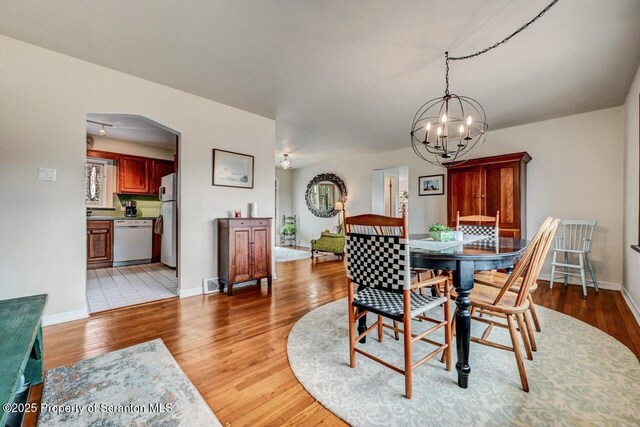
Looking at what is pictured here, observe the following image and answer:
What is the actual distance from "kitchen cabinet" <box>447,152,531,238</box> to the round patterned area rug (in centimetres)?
196

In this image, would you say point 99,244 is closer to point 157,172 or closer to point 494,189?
point 157,172

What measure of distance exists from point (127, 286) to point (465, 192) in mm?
5119

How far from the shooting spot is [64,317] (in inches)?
94.0

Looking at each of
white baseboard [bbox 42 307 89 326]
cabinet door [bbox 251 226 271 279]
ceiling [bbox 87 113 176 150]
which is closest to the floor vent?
cabinet door [bbox 251 226 271 279]

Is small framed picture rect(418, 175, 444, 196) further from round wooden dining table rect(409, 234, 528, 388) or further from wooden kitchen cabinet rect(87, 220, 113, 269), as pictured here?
wooden kitchen cabinet rect(87, 220, 113, 269)

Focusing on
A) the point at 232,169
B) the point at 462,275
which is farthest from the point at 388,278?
the point at 232,169

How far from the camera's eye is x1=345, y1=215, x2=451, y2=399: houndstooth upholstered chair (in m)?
1.42

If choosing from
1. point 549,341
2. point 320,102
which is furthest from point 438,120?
point 549,341

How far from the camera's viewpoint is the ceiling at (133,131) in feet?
13.2

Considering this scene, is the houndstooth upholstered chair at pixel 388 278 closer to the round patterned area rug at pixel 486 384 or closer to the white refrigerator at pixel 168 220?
the round patterned area rug at pixel 486 384

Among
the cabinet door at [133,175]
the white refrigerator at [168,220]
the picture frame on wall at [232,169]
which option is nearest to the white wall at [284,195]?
the cabinet door at [133,175]

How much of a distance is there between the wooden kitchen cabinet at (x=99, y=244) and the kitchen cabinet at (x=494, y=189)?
5.97 m

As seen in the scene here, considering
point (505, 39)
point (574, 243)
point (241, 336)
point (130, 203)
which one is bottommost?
point (241, 336)

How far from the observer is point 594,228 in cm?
351
